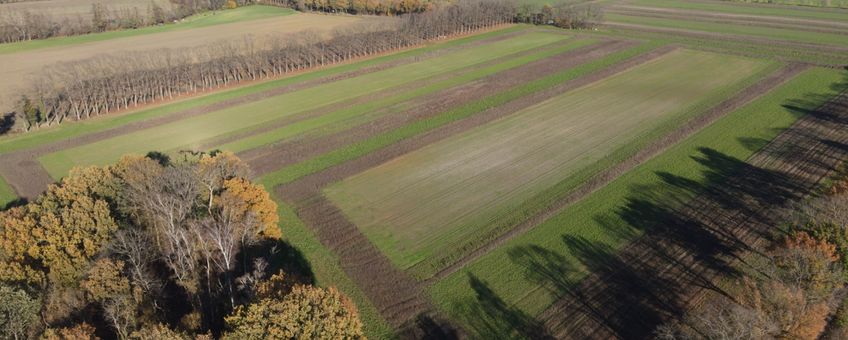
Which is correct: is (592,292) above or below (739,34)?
below

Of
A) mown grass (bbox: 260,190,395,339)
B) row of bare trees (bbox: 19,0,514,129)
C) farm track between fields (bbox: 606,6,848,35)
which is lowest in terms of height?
mown grass (bbox: 260,190,395,339)

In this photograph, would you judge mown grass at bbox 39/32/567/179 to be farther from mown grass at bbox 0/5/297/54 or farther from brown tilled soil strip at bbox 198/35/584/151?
mown grass at bbox 0/5/297/54

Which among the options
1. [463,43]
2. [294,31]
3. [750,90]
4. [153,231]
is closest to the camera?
[153,231]

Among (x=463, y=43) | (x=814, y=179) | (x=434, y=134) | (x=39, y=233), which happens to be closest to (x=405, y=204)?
(x=434, y=134)

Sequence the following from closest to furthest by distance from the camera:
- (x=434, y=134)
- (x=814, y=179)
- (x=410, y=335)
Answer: (x=410, y=335), (x=814, y=179), (x=434, y=134)

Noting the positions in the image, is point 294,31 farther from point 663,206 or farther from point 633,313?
point 633,313

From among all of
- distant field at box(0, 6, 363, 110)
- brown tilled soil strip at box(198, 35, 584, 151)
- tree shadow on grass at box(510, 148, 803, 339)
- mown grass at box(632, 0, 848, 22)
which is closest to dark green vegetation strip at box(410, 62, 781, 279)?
tree shadow on grass at box(510, 148, 803, 339)

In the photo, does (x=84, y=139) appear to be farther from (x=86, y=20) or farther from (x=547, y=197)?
(x=86, y=20)
